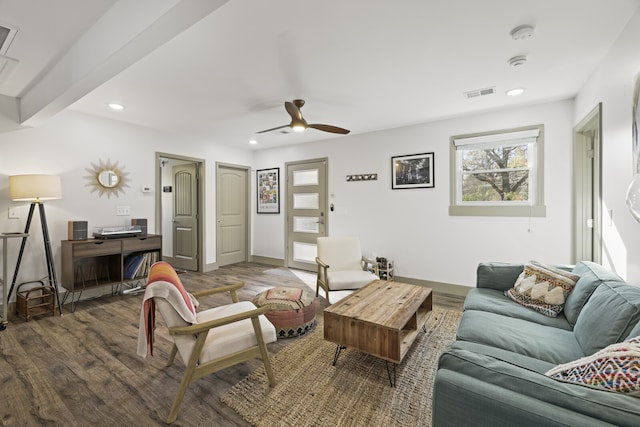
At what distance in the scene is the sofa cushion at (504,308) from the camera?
6.53ft

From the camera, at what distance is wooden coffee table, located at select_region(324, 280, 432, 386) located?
1.92 metres

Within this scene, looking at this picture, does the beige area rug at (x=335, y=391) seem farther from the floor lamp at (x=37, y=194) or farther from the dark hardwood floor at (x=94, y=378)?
the floor lamp at (x=37, y=194)

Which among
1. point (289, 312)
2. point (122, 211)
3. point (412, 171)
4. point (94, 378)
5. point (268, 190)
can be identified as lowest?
point (94, 378)

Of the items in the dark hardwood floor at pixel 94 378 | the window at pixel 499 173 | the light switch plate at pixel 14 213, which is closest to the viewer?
the dark hardwood floor at pixel 94 378

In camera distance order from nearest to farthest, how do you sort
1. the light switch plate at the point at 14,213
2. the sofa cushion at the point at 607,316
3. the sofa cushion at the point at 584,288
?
the sofa cushion at the point at 607,316
the sofa cushion at the point at 584,288
the light switch plate at the point at 14,213

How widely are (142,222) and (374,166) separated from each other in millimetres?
3657

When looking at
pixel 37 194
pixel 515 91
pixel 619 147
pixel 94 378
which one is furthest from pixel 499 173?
pixel 37 194

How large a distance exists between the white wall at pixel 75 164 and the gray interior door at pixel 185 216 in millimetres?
725

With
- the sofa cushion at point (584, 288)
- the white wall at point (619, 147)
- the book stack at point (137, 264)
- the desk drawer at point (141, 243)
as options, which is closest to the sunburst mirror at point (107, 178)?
the desk drawer at point (141, 243)

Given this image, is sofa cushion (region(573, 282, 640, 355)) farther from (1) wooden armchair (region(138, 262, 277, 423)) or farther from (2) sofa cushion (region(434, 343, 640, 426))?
(1) wooden armchair (region(138, 262, 277, 423))

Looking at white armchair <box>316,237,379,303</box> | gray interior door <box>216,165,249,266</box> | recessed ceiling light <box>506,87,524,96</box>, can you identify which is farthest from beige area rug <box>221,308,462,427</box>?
gray interior door <box>216,165,249,266</box>

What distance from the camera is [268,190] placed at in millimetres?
6066

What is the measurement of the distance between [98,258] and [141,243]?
606 millimetres

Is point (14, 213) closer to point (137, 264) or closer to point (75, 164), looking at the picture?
point (75, 164)
